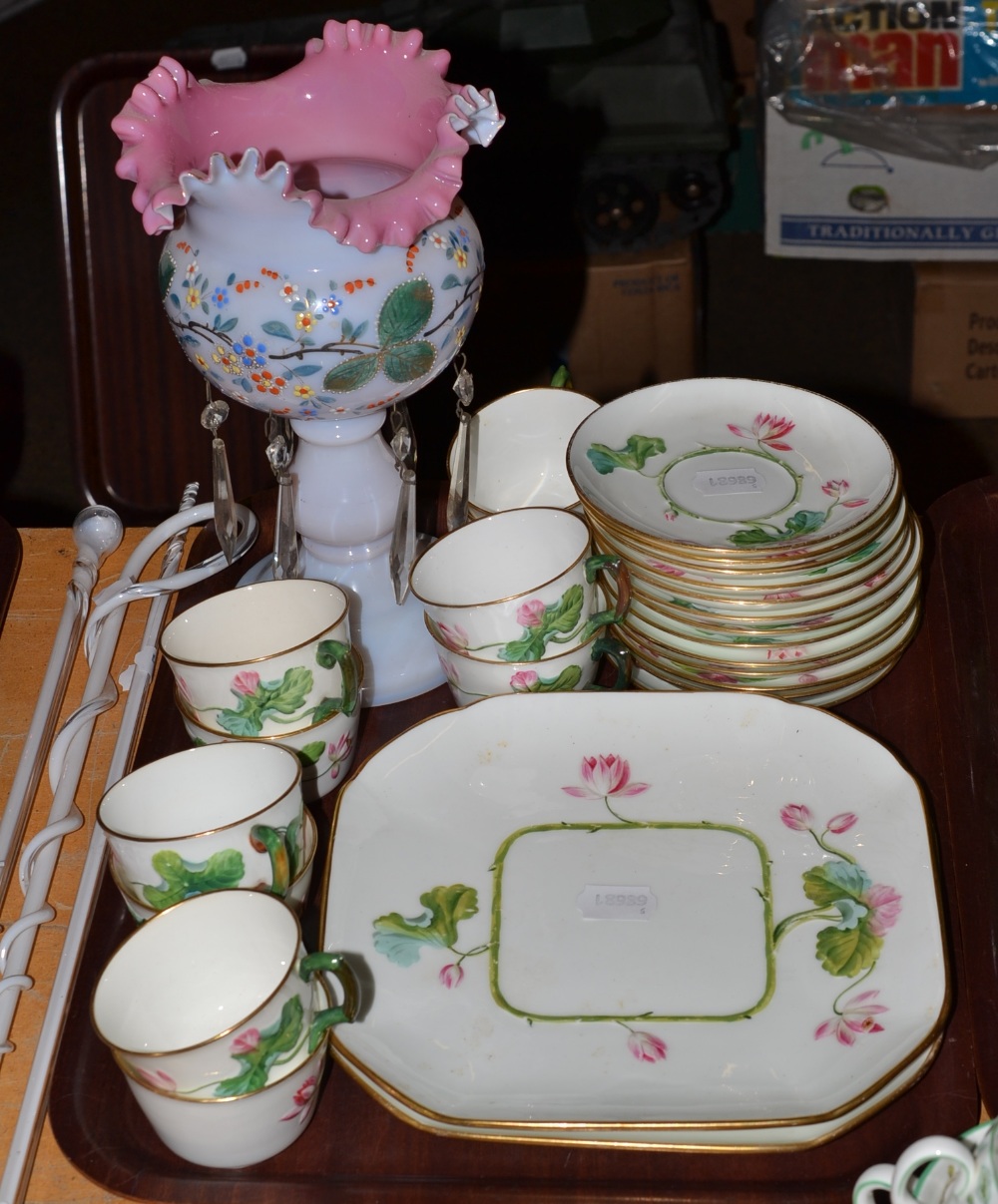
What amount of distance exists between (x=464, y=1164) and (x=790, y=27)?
1.55m

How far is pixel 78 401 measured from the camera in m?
1.41

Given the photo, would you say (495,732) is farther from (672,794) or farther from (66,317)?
(66,317)

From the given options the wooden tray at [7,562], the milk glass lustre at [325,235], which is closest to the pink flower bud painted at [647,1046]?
the milk glass lustre at [325,235]

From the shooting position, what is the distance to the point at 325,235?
30.6 inches

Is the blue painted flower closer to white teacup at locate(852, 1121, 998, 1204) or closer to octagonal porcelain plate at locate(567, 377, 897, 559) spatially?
octagonal porcelain plate at locate(567, 377, 897, 559)

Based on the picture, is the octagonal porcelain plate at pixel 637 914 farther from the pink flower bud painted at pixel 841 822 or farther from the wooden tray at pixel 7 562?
the wooden tray at pixel 7 562

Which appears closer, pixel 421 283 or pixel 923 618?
pixel 421 283

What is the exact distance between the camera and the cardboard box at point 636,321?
6.59ft

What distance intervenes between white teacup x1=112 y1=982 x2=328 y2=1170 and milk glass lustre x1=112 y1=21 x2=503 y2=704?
38 cm

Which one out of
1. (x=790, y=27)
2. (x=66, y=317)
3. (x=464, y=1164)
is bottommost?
(x=464, y=1164)

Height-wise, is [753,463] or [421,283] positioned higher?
[421,283]

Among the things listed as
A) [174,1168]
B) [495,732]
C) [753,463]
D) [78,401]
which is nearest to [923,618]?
[753,463]

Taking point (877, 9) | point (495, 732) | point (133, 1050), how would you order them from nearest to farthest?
1. point (133, 1050)
2. point (495, 732)
3. point (877, 9)

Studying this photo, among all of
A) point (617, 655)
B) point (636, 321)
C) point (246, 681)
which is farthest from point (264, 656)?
point (636, 321)
